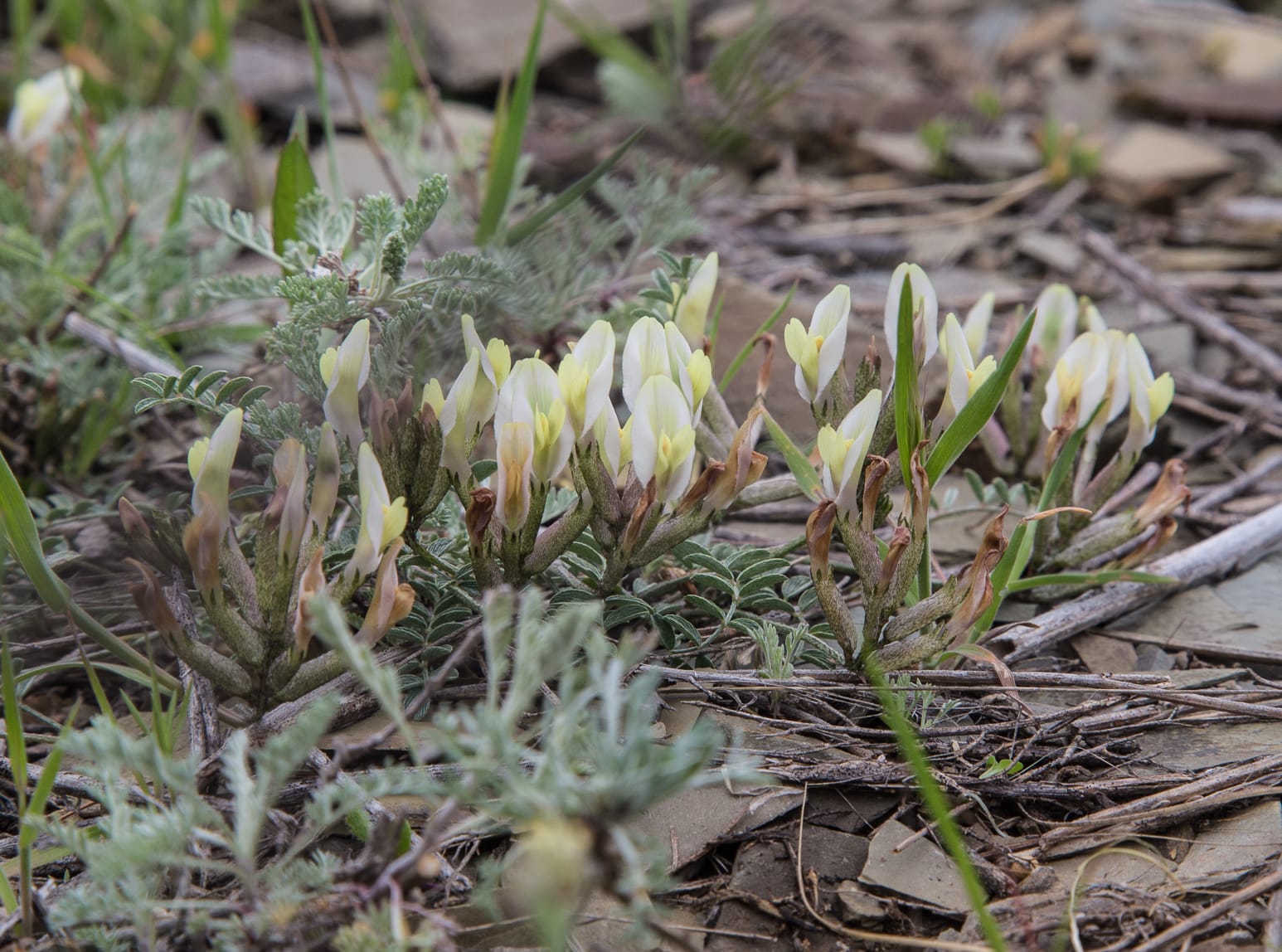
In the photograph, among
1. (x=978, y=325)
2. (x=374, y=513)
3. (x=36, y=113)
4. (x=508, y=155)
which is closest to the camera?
(x=374, y=513)

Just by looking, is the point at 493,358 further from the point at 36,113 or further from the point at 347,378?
the point at 36,113

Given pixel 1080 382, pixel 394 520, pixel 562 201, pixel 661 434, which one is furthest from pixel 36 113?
pixel 1080 382

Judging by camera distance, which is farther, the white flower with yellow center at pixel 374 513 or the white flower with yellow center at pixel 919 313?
the white flower with yellow center at pixel 919 313

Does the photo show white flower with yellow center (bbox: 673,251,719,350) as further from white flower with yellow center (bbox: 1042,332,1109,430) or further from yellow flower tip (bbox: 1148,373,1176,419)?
yellow flower tip (bbox: 1148,373,1176,419)

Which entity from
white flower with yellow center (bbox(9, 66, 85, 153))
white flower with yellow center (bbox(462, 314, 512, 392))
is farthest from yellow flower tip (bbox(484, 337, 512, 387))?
white flower with yellow center (bbox(9, 66, 85, 153))

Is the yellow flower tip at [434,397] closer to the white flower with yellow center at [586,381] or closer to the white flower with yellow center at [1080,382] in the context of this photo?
the white flower with yellow center at [586,381]

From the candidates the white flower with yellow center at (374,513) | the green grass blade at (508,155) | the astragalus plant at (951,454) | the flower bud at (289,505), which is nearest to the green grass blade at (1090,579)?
the astragalus plant at (951,454)

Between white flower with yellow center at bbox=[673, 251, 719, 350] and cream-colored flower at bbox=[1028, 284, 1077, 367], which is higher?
white flower with yellow center at bbox=[673, 251, 719, 350]
